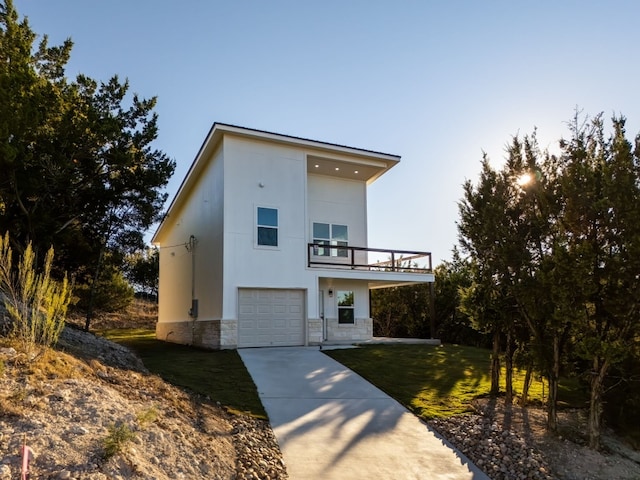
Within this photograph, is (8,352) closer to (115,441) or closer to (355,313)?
(115,441)

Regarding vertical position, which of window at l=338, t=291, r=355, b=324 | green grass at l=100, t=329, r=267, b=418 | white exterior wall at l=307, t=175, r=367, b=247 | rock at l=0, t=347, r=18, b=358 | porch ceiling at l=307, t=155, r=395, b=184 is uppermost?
porch ceiling at l=307, t=155, r=395, b=184

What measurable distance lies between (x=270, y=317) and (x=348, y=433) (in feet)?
30.2

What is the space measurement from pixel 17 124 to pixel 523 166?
33.5 feet

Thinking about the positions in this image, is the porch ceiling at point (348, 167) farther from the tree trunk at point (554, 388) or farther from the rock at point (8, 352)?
the rock at point (8, 352)

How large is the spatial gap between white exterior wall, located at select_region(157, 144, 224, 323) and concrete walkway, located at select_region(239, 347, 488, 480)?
682cm

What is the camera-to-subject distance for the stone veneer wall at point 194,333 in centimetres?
1503

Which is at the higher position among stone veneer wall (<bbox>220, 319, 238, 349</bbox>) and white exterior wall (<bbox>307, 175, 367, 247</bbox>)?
white exterior wall (<bbox>307, 175, 367, 247</bbox>)

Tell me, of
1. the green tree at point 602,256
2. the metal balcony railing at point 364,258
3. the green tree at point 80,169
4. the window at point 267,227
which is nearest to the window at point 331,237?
the metal balcony railing at point 364,258

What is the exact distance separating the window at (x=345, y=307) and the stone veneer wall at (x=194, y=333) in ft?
16.1

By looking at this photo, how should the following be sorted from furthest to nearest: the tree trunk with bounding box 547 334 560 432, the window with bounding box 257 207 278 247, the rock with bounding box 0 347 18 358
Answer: the window with bounding box 257 207 278 247 → the tree trunk with bounding box 547 334 560 432 → the rock with bounding box 0 347 18 358

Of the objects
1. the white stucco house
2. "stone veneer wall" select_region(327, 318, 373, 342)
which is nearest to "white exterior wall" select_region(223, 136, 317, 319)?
the white stucco house

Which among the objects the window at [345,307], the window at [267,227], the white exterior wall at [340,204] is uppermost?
the white exterior wall at [340,204]

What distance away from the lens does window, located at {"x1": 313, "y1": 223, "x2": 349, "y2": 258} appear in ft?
58.7

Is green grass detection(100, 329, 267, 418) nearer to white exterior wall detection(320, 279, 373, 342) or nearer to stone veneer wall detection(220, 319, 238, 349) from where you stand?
stone veneer wall detection(220, 319, 238, 349)
